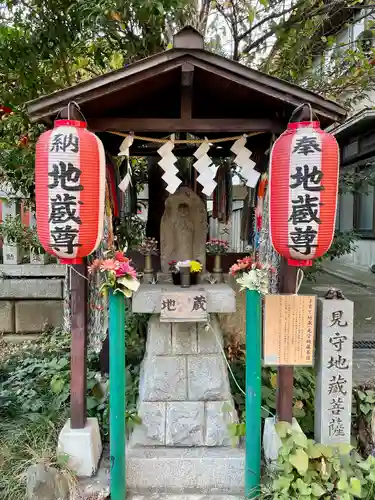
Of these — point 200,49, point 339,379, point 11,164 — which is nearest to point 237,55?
point 200,49

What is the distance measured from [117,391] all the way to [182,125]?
264 cm

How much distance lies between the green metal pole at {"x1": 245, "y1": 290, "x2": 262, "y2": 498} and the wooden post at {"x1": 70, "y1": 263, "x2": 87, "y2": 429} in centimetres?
164

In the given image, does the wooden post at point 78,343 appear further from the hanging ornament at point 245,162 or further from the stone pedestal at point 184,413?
the hanging ornament at point 245,162

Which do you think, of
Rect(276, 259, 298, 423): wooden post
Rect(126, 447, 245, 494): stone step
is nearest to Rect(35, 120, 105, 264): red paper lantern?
Rect(276, 259, 298, 423): wooden post

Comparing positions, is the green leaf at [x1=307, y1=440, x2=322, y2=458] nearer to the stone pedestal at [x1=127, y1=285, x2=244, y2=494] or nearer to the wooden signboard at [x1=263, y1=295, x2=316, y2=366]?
the wooden signboard at [x1=263, y1=295, x2=316, y2=366]

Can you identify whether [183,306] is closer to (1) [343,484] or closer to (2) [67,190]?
(2) [67,190]

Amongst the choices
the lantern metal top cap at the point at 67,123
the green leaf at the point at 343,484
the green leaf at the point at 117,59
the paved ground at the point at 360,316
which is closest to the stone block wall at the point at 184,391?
the green leaf at the point at 343,484

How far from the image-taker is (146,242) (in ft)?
18.1

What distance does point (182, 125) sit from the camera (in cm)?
377

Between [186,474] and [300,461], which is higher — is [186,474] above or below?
below

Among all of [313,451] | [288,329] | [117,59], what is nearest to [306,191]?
[288,329]

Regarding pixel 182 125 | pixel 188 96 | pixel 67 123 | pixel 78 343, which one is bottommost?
pixel 78 343

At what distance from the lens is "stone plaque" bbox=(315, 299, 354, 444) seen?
11.7 ft

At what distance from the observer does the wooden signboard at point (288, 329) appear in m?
3.46
